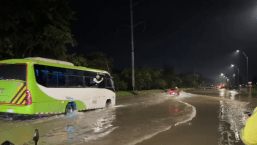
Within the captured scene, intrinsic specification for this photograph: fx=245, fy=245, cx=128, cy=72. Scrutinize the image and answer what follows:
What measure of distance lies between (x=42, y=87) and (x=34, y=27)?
9843 millimetres

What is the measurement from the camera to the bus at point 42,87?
10.5m

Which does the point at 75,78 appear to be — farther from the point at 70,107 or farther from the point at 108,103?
the point at 108,103

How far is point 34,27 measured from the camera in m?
19.5

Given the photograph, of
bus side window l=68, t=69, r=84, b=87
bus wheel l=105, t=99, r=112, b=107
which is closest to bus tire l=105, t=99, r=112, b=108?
bus wheel l=105, t=99, r=112, b=107

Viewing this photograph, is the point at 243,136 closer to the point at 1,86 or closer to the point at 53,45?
the point at 1,86

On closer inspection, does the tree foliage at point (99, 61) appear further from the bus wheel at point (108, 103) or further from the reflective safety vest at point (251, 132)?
the reflective safety vest at point (251, 132)

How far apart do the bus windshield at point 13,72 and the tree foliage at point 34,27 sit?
22.6 ft

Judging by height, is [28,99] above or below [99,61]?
below

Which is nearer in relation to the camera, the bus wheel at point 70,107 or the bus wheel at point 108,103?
the bus wheel at point 70,107

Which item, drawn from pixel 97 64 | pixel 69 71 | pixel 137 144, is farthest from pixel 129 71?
pixel 137 144

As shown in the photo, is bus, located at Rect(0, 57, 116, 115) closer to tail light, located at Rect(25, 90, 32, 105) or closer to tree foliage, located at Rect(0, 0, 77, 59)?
tail light, located at Rect(25, 90, 32, 105)

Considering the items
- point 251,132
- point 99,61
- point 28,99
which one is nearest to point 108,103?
point 28,99

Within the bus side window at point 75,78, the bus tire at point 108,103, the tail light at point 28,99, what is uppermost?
the bus side window at point 75,78

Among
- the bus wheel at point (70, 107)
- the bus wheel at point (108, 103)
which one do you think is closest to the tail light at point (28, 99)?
the bus wheel at point (70, 107)
